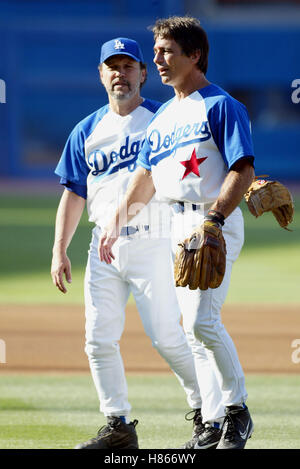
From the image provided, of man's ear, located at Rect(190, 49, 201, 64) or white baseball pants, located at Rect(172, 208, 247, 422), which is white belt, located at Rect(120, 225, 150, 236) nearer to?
white baseball pants, located at Rect(172, 208, 247, 422)

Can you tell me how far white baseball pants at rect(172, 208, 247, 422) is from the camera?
423 cm

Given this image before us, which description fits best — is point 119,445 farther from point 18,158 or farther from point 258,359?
point 18,158

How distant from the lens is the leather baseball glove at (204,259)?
4.09 meters

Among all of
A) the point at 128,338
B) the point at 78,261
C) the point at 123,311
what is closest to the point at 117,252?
the point at 123,311

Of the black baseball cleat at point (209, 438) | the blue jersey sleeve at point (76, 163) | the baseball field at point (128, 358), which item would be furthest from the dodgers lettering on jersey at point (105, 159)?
the baseball field at point (128, 358)

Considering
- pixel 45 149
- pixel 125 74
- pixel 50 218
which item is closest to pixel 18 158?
pixel 45 149

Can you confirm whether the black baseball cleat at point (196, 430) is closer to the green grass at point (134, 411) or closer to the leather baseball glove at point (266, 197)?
the green grass at point (134, 411)

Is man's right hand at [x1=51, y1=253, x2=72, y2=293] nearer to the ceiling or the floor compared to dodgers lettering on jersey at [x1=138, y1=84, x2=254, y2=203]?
nearer to the floor

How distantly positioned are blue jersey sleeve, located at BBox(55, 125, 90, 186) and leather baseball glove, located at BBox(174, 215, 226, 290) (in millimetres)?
1098

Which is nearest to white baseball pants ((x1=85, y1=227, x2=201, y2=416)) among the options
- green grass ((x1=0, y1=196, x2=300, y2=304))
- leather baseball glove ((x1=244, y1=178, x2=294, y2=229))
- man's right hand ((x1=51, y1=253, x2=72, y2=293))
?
man's right hand ((x1=51, y1=253, x2=72, y2=293))

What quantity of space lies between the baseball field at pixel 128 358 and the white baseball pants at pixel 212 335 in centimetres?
55

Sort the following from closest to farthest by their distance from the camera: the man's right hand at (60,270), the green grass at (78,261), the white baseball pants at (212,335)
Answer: the white baseball pants at (212,335) < the man's right hand at (60,270) < the green grass at (78,261)

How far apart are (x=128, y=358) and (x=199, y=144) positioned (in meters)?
3.84
